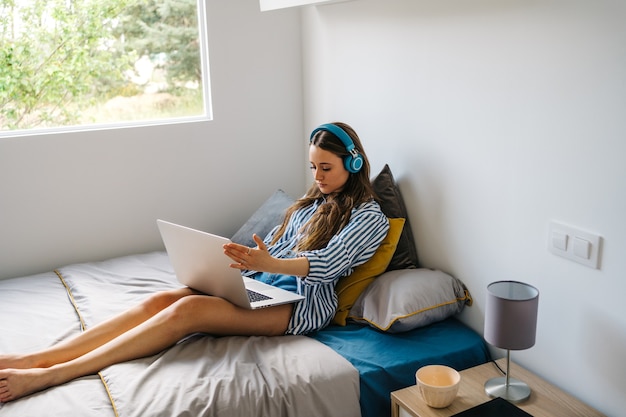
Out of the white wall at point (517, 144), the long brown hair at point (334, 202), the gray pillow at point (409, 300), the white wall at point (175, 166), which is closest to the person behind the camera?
the white wall at point (517, 144)

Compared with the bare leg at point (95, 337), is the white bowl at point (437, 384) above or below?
below

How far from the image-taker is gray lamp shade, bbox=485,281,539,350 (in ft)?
5.55

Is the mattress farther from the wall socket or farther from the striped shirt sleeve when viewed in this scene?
the wall socket

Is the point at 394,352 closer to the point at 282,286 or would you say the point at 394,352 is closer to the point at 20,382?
the point at 282,286

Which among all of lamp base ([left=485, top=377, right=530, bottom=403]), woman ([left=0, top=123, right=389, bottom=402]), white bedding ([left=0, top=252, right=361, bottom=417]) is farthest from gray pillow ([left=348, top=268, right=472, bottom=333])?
lamp base ([left=485, top=377, right=530, bottom=403])

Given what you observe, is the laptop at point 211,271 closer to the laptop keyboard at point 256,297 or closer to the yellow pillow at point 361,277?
the laptop keyboard at point 256,297

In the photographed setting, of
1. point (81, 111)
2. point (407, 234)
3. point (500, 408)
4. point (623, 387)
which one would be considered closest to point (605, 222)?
point (623, 387)

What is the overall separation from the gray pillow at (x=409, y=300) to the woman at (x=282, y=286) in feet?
0.35

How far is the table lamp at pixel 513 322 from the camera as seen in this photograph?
5.56ft

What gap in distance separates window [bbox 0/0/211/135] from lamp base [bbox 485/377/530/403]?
1.80m

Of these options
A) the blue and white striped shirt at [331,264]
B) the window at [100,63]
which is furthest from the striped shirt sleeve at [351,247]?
the window at [100,63]

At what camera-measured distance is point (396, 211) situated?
7.85ft

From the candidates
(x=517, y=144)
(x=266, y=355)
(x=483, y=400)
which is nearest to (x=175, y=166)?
(x=266, y=355)

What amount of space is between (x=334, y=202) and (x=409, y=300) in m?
0.44
